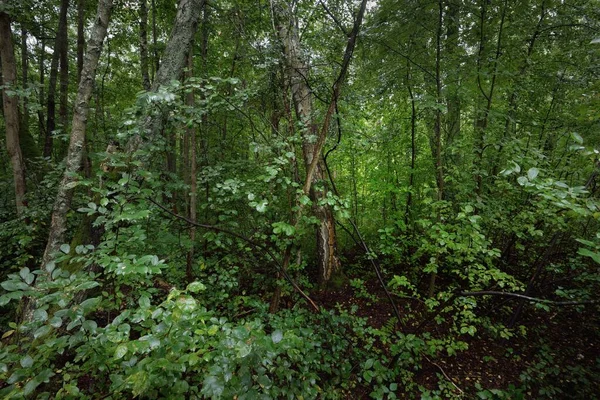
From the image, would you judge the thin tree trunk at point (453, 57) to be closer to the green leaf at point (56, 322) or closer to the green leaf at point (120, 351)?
the green leaf at point (120, 351)

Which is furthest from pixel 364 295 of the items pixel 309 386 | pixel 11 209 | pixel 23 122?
pixel 23 122

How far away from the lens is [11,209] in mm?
5148

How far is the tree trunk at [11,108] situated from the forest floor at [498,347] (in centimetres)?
528

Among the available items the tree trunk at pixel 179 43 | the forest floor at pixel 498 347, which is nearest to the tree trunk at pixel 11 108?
the tree trunk at pixel 179 43

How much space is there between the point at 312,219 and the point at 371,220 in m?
4.50

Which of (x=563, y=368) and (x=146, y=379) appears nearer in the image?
(x=146, y=379)

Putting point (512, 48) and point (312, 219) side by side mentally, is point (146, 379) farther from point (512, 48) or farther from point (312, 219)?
point (512, 48)

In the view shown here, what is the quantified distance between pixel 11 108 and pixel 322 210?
17.4 feet

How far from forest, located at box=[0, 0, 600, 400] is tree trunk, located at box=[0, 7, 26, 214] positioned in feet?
0.11

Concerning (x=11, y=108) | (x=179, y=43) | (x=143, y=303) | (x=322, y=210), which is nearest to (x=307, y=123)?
(x=322, y=210)

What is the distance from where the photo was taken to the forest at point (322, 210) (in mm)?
1891

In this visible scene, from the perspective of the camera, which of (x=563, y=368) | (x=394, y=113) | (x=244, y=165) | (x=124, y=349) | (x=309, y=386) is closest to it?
(x=124, y=349)

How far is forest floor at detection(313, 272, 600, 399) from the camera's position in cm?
318

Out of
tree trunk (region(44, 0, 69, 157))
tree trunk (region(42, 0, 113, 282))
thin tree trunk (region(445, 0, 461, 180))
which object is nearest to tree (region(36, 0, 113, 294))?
tree trunk (region(42, 0, 113, 282))
